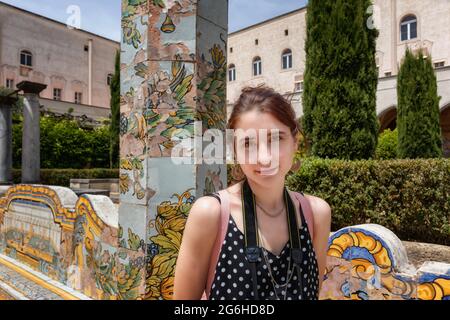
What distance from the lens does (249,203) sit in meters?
1.19

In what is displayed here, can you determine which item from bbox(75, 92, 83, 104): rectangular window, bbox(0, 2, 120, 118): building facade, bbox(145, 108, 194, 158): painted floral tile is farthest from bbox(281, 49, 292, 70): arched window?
bbox(145, 108, 194, 158): painted floral tile

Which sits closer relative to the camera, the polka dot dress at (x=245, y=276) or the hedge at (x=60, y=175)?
the polka dot dress at (x=245, y=276)

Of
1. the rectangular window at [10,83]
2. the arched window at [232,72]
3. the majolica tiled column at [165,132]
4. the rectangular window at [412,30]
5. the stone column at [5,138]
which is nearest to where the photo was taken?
the majolica tiled column at [165,132]

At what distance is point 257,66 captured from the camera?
29.7m

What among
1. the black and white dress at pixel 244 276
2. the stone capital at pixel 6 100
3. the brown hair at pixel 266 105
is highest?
the stone capital at pixel 6 100

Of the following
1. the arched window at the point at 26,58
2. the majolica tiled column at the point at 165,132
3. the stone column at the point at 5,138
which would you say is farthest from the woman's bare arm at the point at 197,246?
the arched window at the point at 26,58

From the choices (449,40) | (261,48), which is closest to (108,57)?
(261,48)

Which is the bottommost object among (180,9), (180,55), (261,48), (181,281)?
(181,281)

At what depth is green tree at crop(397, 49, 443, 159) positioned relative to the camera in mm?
13195

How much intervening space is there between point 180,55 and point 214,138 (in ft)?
2.04

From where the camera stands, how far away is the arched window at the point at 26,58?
87.9 feet

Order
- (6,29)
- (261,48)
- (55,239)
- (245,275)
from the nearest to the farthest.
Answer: (245,275) < (55,239) < (6,29) < (261,48)

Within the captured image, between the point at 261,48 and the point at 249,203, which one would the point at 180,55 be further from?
the point at 261,48

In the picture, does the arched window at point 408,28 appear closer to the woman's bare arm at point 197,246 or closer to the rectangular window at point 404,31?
the rectangular window at point 404,31
